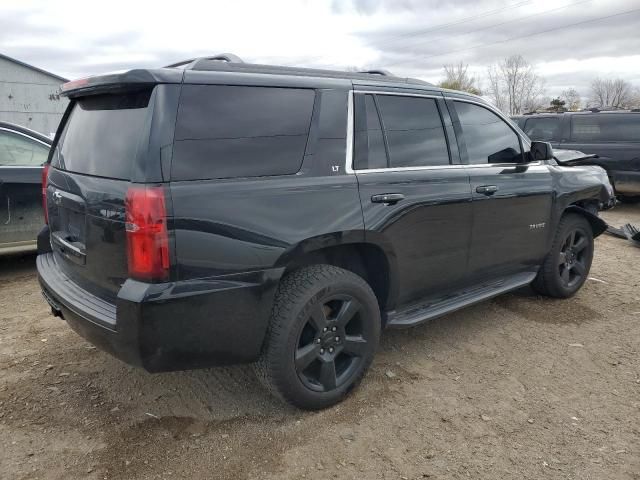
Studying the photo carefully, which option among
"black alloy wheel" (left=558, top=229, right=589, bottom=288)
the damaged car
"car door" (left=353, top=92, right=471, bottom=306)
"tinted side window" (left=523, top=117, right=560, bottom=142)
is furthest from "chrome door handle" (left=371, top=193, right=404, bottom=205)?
"tinted side window" (left=523, top=117, right=560, bottom=142)

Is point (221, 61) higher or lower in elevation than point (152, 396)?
higher

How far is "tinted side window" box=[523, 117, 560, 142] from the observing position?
10.3 m

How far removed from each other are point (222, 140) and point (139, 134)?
0.38 m

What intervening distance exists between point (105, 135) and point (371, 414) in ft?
6.85

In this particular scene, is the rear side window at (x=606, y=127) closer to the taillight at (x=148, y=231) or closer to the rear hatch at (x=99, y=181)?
the rear hatch at (x=99, y=181)

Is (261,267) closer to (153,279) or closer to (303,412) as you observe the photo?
(153,279)

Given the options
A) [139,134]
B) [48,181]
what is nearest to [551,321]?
[139,134]

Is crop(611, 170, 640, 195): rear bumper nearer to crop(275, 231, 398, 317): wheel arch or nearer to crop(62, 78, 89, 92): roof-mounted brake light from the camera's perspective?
crop(275, 231, 398, 317): wheel arch

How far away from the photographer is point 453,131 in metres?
3.78

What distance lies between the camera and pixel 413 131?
11.5 feet

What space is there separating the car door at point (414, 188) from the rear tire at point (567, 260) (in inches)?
52.8

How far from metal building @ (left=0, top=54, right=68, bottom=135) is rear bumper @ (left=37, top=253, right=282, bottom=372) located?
1031 inches

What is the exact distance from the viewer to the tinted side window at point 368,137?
3.15 meters

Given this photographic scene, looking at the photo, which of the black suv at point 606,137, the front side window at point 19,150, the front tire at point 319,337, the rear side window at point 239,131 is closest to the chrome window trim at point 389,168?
the rear side window at point 239,131
